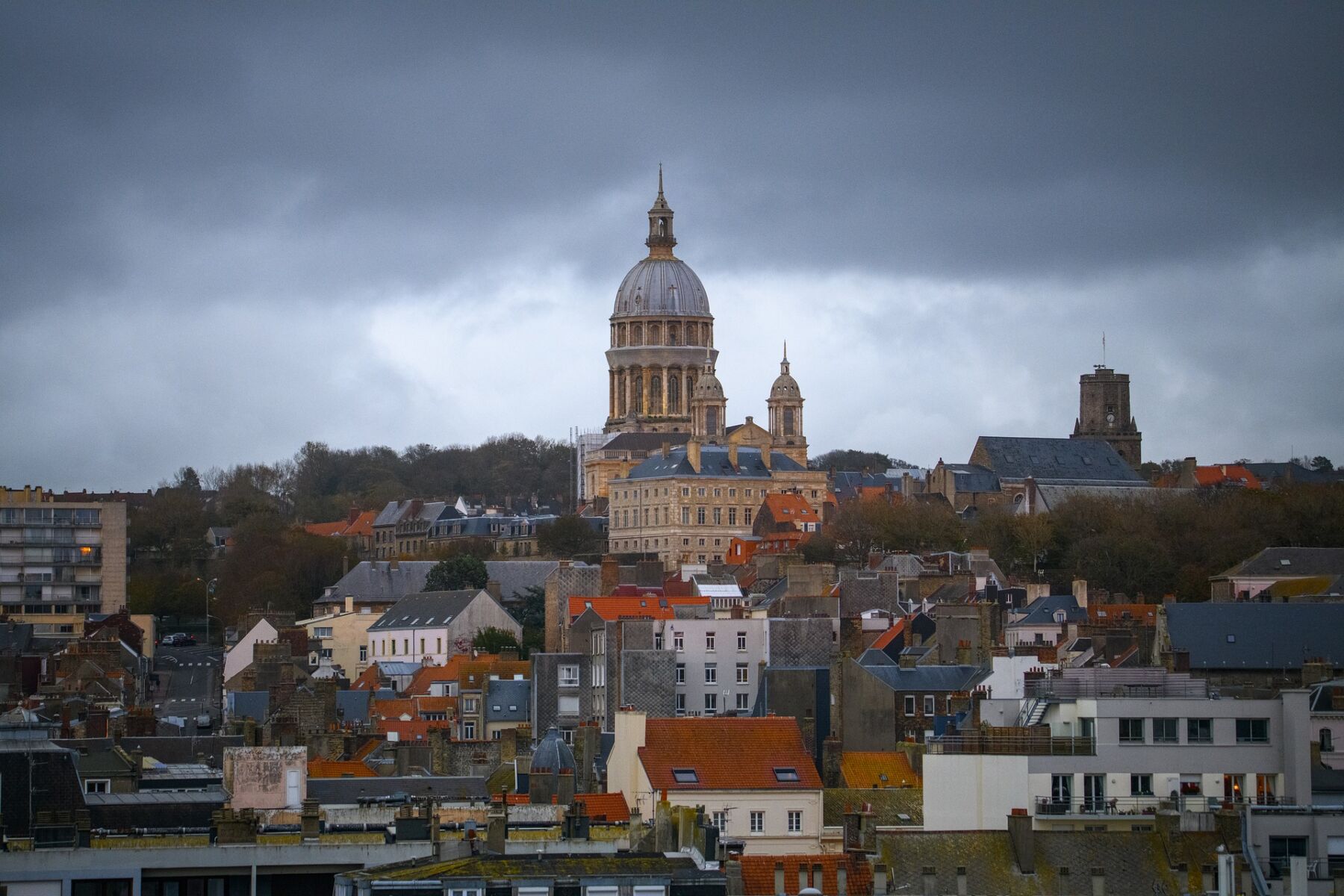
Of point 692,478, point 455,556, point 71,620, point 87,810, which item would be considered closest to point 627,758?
point 87,810

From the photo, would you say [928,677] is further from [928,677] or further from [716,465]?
[716,465]

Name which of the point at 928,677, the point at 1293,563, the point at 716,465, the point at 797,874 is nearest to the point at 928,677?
the point at 928,677

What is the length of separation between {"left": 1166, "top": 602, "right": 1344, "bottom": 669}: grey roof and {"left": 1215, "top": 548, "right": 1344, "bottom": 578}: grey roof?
29.0m

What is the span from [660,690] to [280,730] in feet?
35.7

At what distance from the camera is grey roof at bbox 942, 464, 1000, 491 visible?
16350 cm

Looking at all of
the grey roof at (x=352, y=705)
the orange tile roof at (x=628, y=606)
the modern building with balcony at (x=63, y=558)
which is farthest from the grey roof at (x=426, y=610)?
the grey roof at (x=352, y=705)

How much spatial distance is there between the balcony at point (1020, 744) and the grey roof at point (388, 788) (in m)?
7.99

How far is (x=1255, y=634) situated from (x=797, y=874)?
117 ft

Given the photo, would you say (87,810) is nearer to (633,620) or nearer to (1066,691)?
(1066,691)

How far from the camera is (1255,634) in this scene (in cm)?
6894

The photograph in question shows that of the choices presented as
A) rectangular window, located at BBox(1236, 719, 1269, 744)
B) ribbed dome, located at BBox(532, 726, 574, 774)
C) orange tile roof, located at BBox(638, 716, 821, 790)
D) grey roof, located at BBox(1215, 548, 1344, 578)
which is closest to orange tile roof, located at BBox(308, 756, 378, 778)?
ribbed dome, located at BBox(532, 726, 574, 774)

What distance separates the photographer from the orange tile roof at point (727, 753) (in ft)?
158

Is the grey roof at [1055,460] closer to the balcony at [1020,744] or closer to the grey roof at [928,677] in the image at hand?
the grey roof at [928,677]

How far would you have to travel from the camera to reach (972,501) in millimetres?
160625
